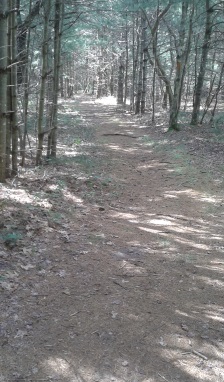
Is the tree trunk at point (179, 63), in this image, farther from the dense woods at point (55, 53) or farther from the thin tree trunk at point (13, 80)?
the thin tree trunk at point (13, 80)

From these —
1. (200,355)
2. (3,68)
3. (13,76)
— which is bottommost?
(200,355)

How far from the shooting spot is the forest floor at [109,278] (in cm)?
351

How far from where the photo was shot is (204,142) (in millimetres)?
15523

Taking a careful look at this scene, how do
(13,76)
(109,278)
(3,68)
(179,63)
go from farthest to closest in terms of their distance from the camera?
1. (179,63)
2. (13,76)
3. (3,68)
4. (109,278)

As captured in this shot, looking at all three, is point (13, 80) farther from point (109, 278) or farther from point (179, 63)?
point (179, 63)

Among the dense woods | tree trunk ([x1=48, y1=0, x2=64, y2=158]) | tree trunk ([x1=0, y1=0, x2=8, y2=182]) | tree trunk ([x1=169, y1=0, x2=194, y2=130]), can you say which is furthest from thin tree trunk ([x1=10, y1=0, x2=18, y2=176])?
tree trunk ([x1=169, y1=0, x2=194, y2=130])

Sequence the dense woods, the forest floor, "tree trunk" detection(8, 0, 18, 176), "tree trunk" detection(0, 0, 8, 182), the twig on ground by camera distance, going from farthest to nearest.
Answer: the dense woods, "tree trunk" detection(8, 0, 18, 176), "tree trunk" detection(0, 0, 8, 182), the twig on ground, the forest floor

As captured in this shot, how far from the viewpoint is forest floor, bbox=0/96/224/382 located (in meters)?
3.51

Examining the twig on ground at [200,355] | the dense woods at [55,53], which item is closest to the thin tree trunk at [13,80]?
the dense woods at [55,53]

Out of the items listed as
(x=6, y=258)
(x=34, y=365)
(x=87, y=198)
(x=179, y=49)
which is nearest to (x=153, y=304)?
(x=34, y=365)

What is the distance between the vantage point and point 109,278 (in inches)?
202

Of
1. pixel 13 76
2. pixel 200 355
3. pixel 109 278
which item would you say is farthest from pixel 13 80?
pixel 200 355

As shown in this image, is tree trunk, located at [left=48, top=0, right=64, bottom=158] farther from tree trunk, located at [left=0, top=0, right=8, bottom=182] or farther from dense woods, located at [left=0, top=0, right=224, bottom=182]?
tree trunk, located at [left=0, top=0, right=8, bottom=182]

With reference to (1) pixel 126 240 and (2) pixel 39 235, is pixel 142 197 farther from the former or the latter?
(2) pixel 39 235
